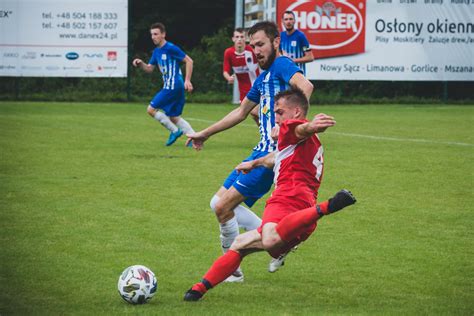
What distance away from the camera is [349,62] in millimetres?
27469

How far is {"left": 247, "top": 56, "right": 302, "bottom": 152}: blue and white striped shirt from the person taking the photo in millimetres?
6141

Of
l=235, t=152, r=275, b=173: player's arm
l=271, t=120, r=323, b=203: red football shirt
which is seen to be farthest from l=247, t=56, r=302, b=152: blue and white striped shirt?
l=271, t=120, r=323, b=203: red football shirt

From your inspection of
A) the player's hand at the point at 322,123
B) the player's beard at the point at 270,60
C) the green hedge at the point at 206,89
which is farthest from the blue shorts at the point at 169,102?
the green hedge at the point at 206,89

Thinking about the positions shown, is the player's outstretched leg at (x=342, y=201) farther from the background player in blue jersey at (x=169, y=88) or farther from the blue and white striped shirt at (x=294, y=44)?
the blue and white striped shirt at (x=294, y=44)

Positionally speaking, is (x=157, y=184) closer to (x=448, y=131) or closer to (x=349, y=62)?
(x=448, y=131)

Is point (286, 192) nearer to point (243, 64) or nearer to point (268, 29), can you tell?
point (268, 29)

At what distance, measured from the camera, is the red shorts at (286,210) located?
17.6 feet

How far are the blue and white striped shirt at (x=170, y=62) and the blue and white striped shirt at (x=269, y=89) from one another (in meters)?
9.65

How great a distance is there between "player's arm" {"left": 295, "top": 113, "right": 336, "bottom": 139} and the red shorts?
1.40 feet

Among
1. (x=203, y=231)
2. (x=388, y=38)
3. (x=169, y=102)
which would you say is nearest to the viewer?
(x=203, y=231)

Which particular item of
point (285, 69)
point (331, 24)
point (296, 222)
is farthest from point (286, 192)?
point (331, 24)

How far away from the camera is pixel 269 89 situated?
6289 mm

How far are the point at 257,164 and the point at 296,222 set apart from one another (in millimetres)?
697

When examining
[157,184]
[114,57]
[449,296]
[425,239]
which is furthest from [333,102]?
[449,296]
